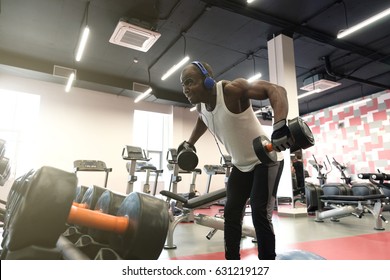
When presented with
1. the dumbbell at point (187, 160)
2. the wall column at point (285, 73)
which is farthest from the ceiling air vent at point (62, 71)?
the dumbbell at point (187, 160)

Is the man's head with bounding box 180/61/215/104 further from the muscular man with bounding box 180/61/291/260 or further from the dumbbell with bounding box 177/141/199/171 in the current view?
the dumbbell with bounding box 177/141/199/171

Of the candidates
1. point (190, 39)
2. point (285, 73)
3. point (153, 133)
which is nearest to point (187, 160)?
point (285, 73)

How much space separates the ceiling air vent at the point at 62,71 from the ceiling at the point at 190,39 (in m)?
0.19

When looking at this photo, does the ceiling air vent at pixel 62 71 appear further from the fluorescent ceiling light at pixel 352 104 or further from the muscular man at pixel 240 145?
the fluorescent ceiling light at pixel 352 104

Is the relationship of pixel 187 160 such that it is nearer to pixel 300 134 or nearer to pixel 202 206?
pixel 300 134

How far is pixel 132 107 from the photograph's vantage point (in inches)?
345

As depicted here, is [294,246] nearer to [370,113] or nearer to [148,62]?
[148,62]

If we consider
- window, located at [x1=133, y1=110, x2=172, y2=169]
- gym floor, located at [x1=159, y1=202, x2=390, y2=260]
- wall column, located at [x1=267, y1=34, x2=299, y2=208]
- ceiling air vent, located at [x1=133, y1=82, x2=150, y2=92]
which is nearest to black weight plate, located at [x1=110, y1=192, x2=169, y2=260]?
gym floor, located at [x1=159, y1=202, x2=390, y2=260]

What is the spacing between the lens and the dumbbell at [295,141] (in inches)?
46.2

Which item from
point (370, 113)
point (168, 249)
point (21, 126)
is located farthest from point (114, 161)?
point (370, 113)

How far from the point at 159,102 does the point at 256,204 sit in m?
7.93

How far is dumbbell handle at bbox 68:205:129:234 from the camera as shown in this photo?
0.78 m

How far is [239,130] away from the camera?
159cm
